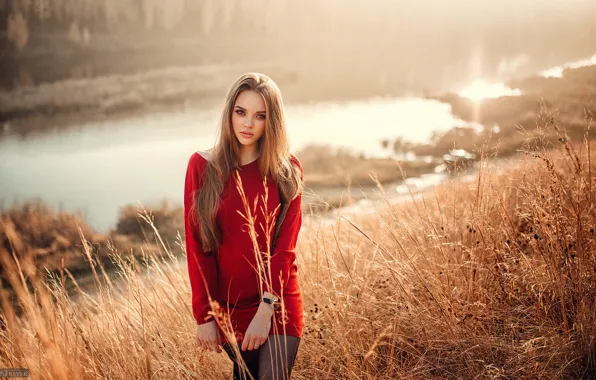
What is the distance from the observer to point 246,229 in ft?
7.23

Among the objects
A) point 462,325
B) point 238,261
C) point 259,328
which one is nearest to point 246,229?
point 238,261

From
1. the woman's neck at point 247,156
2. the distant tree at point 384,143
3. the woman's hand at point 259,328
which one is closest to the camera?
the woman's hand at point 259,328

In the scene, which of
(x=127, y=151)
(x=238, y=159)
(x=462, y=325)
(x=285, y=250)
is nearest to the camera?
(x=285, y=250)

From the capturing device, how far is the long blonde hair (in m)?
2.13

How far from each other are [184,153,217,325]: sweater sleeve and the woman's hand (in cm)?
21

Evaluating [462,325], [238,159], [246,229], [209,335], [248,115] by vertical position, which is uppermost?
[248,115]

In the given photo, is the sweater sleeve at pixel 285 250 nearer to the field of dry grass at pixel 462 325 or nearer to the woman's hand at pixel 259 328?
the woman's hand at pixel 259 328

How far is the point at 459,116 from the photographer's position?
157 feet

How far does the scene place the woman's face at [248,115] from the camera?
2176 mm

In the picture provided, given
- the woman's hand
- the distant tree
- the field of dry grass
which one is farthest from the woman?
the distant tree

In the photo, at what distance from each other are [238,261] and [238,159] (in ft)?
1.71

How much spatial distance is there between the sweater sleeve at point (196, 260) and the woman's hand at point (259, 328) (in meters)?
0.21

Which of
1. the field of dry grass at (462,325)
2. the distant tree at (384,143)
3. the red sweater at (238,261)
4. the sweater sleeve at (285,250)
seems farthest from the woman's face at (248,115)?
the distant tree at (384,143)

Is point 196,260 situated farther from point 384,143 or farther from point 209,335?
point 384,143
